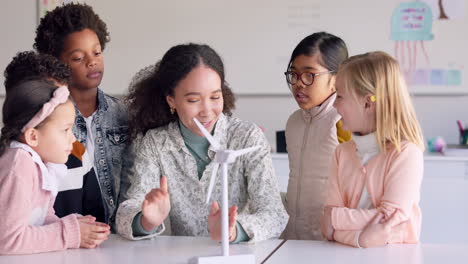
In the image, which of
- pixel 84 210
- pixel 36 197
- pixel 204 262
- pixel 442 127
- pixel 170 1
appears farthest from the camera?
pixel 170 1

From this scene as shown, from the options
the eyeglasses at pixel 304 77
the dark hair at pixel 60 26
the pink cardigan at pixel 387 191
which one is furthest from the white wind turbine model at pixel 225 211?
the dark hair at pixel 60 26

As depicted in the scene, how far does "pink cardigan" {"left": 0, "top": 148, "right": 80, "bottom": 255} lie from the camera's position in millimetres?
1596

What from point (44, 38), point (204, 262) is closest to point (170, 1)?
point (44, 38)

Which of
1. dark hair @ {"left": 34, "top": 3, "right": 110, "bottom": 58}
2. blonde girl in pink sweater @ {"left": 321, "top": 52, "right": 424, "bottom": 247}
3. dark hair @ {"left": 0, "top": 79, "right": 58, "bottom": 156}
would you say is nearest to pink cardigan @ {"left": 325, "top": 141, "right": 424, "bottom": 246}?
blonde girl in pink sweater @ {"left": 321, "top": 52, "right": 424, "bottom": 247}

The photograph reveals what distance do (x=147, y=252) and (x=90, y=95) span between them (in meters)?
0.80

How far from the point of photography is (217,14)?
13.7 ft

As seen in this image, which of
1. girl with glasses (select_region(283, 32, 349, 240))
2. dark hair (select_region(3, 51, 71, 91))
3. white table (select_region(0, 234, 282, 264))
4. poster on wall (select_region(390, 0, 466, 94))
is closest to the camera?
white table (select_region(0, 234, 282, 264))

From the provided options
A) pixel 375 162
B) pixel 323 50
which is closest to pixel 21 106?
pixel 375 162

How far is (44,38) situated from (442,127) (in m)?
2.57

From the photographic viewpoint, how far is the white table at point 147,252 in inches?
60.9

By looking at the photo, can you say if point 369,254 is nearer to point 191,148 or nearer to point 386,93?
point 386,93

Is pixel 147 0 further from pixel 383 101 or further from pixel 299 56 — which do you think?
pixel 383 101

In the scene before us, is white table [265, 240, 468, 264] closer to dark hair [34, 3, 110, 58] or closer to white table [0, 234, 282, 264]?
white table [0, 234, 282, 264]

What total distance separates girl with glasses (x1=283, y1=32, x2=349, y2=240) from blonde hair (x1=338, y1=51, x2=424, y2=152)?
396 mm
